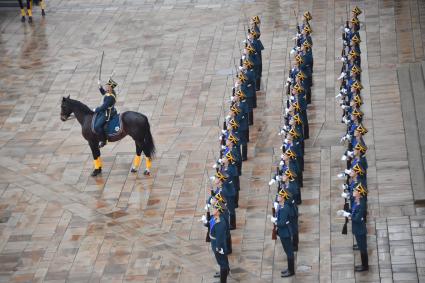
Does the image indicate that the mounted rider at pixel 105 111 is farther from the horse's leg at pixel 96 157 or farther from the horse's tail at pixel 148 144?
the horse's tail at pixel 148 144

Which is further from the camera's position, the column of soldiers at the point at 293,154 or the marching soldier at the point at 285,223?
the column of soldiers at the point at 293,154

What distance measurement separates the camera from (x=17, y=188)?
87.5 ft

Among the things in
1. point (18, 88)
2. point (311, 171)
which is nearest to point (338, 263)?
point (311, 171)

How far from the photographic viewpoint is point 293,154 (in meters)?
23.5

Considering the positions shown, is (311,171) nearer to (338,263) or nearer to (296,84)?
(296,84)

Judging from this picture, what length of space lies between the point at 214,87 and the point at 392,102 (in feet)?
16.9

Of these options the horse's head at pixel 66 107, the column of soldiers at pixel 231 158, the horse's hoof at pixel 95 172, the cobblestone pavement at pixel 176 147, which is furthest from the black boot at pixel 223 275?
the horse's head at pixel 66 107

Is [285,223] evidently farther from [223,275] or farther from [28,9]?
[28,9]

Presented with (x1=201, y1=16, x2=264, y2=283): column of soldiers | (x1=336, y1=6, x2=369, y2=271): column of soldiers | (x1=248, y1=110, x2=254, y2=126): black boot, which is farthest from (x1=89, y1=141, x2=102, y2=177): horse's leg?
(x1=336, y1=6, x2=369, y2=271): column of soldiers

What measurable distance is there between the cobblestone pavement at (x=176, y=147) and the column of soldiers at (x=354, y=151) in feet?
2.25

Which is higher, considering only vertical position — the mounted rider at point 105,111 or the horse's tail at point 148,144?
the mounted rider at point 105,111

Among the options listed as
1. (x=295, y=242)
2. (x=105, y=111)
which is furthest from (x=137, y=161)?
Answer: (x=295, y=242)

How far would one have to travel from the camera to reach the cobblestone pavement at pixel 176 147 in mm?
22656

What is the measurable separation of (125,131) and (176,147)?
6.36 feet
